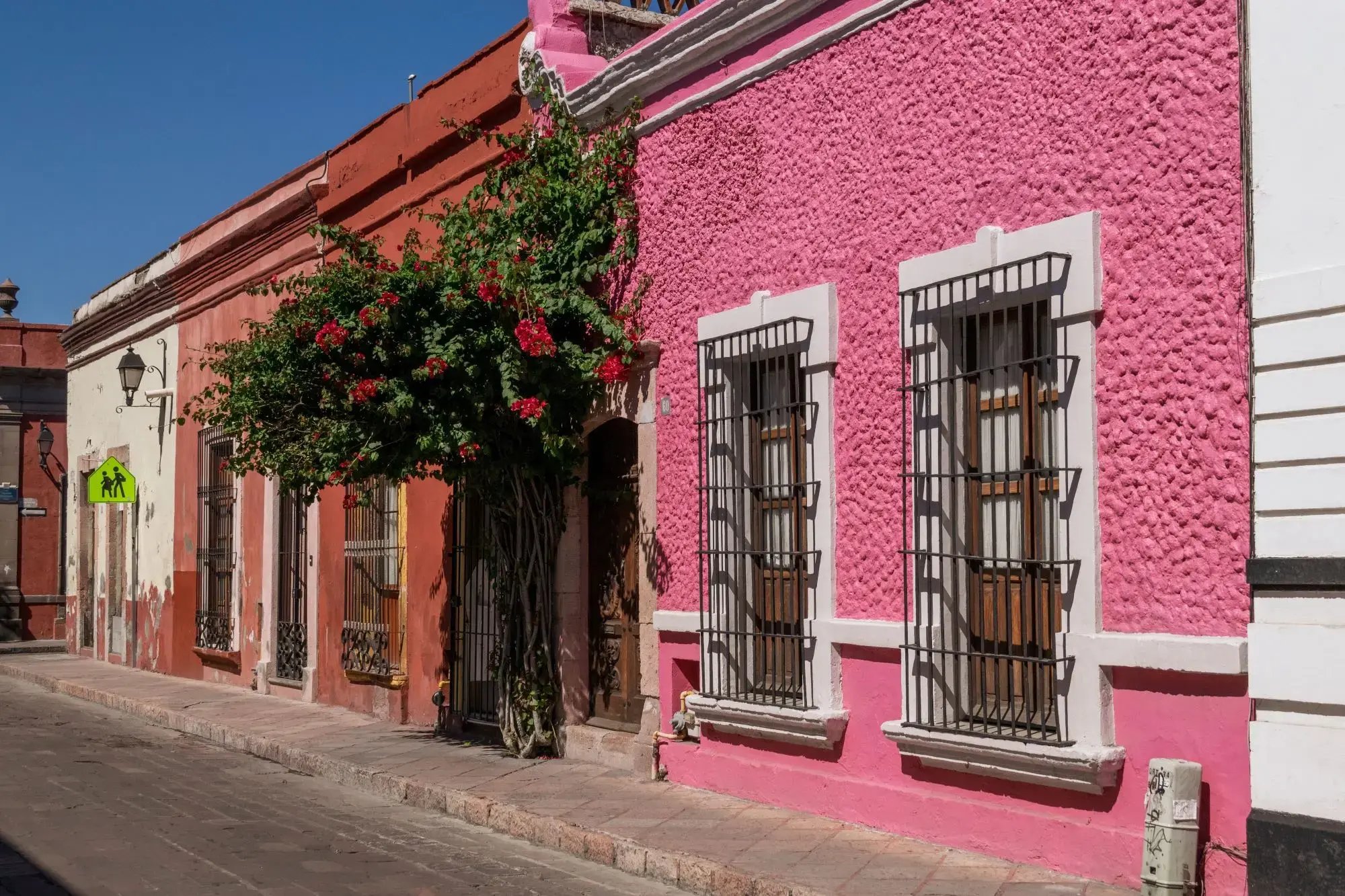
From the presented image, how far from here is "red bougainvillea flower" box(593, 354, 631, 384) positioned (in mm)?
9594

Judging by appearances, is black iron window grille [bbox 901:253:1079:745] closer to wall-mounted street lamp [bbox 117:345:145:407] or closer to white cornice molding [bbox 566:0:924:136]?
white cornice molding [bbox 566:0:924:136]

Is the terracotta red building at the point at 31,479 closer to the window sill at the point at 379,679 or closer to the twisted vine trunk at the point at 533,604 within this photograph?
the window sill at the point at 379,679

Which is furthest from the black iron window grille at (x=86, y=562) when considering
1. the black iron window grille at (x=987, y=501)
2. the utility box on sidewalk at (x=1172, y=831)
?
the utility box on sidewalk at (x=1172, y=831)

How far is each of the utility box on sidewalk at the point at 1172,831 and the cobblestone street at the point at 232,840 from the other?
2.14 metres

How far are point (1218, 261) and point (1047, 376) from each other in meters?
1.01

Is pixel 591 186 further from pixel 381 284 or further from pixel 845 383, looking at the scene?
pixel 845 383

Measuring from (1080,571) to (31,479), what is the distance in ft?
83.5

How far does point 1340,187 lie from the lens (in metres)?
5.46

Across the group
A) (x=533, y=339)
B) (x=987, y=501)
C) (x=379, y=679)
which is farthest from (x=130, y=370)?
(x=987, y=501)

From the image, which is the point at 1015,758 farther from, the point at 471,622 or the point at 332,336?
the point at 471,622

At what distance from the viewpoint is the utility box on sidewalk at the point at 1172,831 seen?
5.75 m

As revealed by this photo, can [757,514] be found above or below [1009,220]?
below

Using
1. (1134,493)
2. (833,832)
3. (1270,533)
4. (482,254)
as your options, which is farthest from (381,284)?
(1270,533)

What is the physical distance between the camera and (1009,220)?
7.01m
